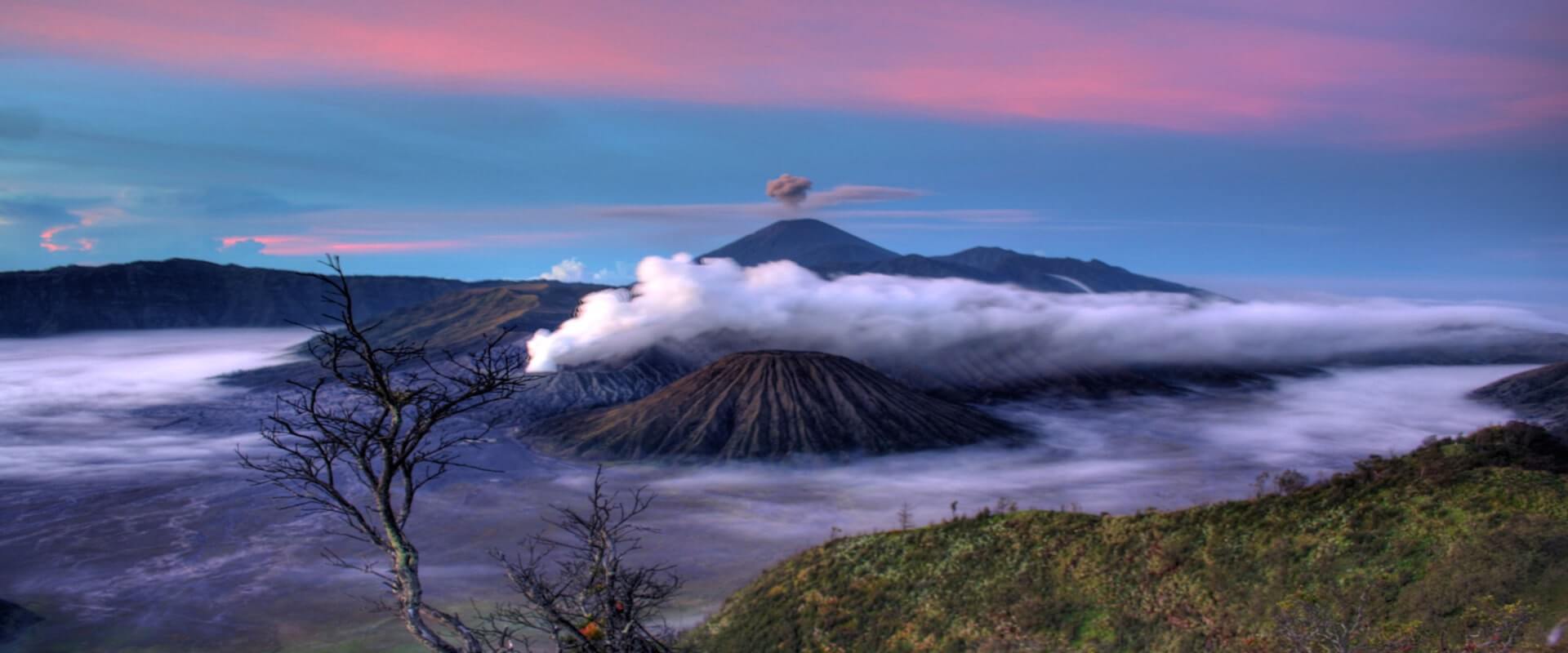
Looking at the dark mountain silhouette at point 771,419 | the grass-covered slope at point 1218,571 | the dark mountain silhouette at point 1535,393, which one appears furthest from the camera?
the dark mountain silhouette at point 1535,393

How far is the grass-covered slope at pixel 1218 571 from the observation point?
22.2 m

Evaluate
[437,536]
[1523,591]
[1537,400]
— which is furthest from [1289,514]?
[1537,400]

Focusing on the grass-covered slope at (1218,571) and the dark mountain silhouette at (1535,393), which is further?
the dark mountain silhouette at (1535,393)

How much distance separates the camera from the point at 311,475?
7992mm

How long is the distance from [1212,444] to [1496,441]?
3836 inches

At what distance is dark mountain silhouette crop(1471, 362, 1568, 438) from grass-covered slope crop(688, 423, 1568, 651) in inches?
5321

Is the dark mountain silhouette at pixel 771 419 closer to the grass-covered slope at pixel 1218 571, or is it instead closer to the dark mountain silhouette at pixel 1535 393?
the grass-covered slope at pixel 1218 571

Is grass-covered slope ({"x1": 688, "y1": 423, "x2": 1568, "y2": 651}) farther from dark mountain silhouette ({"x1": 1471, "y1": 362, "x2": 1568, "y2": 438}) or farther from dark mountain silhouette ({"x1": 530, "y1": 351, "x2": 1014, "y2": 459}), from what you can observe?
dark mountain silhouette ({"x1": 1471, "y1": 362, "x2": 1568, "y2": 438})

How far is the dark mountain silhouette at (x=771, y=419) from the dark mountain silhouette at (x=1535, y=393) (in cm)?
8940

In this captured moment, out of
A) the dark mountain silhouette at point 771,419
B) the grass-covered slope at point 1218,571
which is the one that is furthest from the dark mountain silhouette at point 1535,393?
the grass-covered slope at point 1218,571

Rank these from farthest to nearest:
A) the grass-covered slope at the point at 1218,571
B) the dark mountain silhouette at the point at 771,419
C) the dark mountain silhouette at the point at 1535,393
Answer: the dark mountain silhouette at the point at 1535,393, the dark mountain silhouette at the point at 771,419, the grass-covered slope at the point at 1218,571

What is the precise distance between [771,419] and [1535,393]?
137m

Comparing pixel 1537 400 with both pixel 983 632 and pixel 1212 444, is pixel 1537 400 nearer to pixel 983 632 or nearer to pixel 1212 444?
pixel 1212 444

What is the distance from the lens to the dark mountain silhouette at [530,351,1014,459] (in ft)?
364
